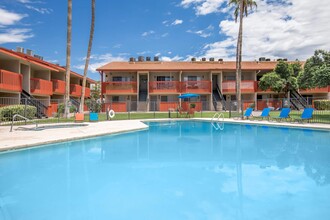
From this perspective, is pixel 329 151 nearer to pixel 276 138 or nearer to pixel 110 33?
pixel 276 138

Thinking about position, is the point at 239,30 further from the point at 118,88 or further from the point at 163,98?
the point at 118,88

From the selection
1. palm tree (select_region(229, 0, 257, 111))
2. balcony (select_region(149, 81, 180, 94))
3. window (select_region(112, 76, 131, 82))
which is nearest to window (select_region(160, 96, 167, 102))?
balcony (select_region(149, 81, 180, 94))

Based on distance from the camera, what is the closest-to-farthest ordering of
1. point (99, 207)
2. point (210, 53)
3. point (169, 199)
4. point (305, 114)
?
point (99, 207), point (169, 199), point (305, 114), point (210, 53)

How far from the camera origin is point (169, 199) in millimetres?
4992

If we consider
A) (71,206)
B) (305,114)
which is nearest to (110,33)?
(305,114)

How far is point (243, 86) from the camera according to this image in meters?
33.2

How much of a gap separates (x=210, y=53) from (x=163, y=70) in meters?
14.0

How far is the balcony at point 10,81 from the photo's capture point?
1816 centimetres

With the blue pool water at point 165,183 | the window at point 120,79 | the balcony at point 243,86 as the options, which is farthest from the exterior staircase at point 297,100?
the blue pool water at point 165,183

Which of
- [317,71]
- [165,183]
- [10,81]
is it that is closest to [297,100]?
[317,71]

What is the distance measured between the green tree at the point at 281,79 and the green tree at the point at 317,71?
873cm

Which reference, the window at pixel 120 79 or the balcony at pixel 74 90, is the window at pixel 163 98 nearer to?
the window at pixel 120 79

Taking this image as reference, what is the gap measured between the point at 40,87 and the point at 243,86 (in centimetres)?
2562

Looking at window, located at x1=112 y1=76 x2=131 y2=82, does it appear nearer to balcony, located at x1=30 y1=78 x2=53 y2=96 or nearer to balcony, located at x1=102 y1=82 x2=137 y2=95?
balcony, located at x1=102 y1=82 x2=137 y2=95
